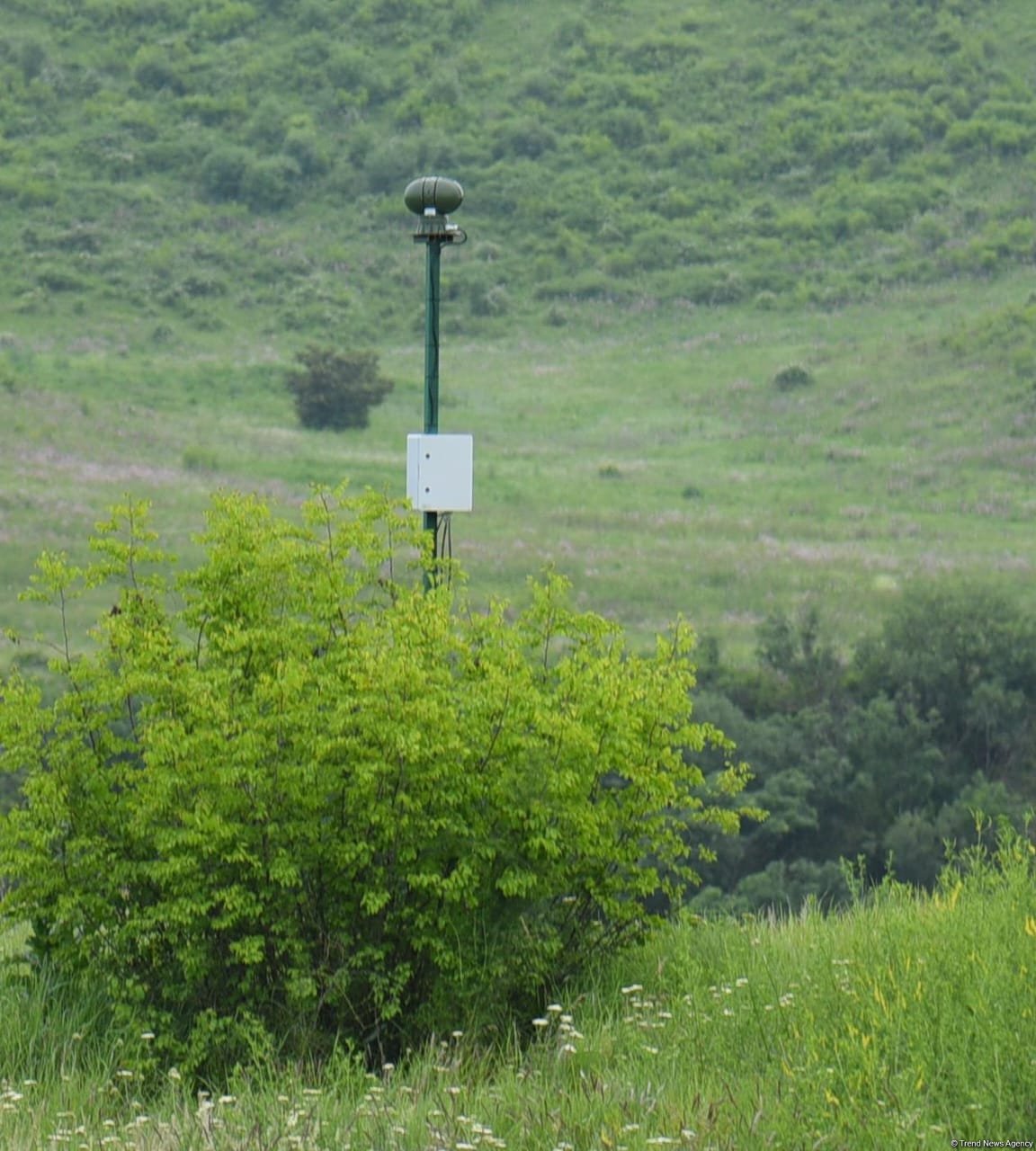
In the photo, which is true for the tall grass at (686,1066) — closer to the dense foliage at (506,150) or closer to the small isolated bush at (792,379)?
the small isolated bush at (792,379)

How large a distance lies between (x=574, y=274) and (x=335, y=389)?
15.8 meters

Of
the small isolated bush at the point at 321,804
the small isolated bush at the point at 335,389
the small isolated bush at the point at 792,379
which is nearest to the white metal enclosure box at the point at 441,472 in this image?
the small isolated bush at the point at 321,804

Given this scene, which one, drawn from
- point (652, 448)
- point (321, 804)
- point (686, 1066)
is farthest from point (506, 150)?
point (686, 1066)

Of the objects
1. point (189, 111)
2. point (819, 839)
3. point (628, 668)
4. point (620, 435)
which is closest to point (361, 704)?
point (628, 668)

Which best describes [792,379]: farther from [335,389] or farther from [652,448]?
[335,389]

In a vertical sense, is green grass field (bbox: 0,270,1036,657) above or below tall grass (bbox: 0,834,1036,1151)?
above

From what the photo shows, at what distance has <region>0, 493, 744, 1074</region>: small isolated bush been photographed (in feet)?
15.6

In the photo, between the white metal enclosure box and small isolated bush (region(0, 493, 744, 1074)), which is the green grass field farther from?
small isolated bush (region(0, 493, 744, 1074))

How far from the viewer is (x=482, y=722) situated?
4.92 m

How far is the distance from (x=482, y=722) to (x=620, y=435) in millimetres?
36111

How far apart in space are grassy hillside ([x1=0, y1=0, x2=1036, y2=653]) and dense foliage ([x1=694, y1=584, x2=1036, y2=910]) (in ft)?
10.3

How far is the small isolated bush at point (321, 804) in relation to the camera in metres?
4.74

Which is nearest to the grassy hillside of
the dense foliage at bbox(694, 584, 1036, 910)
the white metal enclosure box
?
the dense foliage at bbox(694, 584, 1036, 910)

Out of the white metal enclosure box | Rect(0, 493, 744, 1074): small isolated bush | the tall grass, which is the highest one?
the white metal enclosure box
